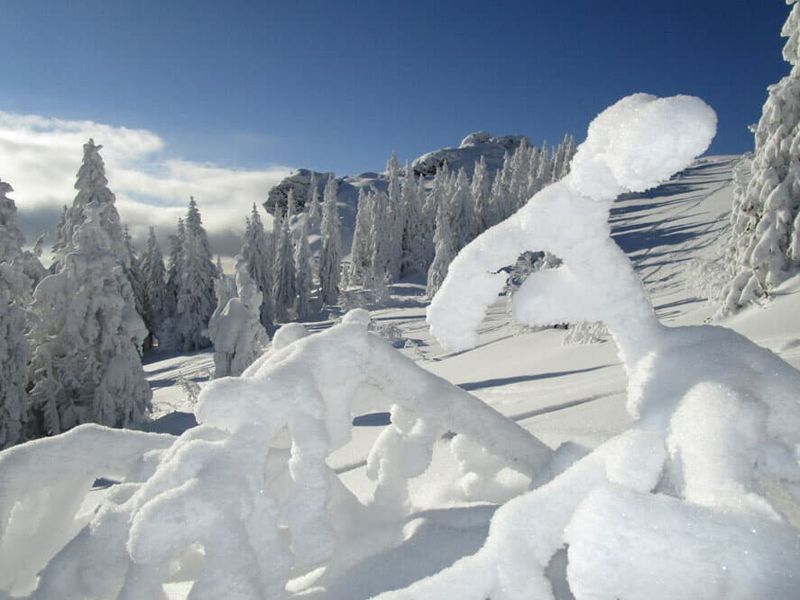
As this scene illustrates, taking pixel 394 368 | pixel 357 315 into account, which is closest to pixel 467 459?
pixel 394 368

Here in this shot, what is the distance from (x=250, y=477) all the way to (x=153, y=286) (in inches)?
1771

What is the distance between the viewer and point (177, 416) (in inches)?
719

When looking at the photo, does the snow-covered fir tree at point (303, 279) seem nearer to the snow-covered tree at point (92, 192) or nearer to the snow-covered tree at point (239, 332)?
the snow-covered tree at point (92, 192)

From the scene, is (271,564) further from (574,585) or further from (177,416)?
(177,416)

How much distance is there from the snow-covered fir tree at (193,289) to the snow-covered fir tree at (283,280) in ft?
27.9

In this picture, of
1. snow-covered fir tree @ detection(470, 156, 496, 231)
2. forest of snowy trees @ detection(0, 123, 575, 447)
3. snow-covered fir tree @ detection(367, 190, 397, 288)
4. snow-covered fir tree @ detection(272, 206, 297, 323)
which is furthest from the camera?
snow-covered fir tree @ detection(470, 156, 496, 231)

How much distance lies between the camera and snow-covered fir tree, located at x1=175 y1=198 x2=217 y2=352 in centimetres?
3831

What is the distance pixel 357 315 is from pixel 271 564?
128 cm

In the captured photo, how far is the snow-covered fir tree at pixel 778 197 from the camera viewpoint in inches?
432

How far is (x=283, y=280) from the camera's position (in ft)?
158

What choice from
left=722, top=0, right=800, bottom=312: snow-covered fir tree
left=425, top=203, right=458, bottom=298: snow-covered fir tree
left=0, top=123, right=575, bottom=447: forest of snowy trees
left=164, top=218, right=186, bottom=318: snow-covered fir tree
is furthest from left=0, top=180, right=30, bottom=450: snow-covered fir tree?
left=425, top=203, right=458, bottom=298: snow-covered fir tree

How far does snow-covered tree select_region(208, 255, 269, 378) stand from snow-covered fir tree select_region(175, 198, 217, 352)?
18.1 metres

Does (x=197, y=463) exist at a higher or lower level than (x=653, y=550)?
lower

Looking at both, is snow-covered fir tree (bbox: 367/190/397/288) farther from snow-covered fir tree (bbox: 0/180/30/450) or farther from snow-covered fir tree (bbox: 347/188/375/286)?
snow-covered fir tree (bbox: 0/180/30/450)
